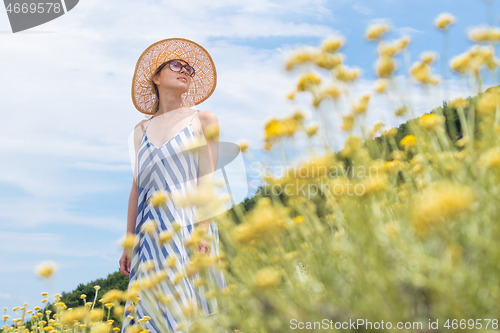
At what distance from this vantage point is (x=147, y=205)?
2.88 m

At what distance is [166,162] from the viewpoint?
9.38 feet

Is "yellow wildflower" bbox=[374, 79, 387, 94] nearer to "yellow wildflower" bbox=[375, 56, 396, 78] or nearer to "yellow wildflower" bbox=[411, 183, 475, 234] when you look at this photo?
"yellow wildflower" bbox=[375, 56, 396, 78]

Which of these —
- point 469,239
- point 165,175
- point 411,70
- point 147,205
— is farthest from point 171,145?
point 469,239

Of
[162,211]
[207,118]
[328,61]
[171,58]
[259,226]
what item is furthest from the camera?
[171,58]

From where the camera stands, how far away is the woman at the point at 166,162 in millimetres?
2549

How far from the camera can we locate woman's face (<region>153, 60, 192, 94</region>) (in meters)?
3.07

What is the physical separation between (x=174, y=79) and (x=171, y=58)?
0.78 ft

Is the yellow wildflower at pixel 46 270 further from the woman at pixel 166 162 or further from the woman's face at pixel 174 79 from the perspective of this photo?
the woman's face at pixel 174 79

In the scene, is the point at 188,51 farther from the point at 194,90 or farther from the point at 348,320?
the point at 348,320

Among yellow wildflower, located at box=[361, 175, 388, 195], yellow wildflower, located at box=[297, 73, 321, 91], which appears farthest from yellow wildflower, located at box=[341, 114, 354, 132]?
yellow wildflower, located at box=[361, 175, 388, 195]

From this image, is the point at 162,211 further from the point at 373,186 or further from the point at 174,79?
the point at 373,186

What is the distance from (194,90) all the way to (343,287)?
2.60 metres

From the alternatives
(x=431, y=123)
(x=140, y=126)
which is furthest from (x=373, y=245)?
(x=140, y=126)

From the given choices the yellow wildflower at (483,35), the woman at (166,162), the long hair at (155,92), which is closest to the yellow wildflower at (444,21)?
the yellow wildflower at (483,35)
